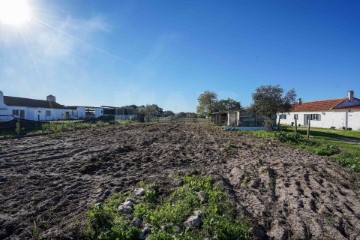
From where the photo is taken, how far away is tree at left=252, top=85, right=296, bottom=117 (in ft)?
85.9

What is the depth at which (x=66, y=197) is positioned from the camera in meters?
5.49

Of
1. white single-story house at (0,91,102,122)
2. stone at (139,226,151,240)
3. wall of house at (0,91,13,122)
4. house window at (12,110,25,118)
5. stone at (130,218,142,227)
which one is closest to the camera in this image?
stone at (139,226,151,240)

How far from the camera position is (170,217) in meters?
4.43

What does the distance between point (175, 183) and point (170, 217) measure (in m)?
1.98

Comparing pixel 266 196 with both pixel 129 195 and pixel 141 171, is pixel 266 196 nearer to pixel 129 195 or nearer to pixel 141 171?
pixel 129 195

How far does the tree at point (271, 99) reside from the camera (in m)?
26.2

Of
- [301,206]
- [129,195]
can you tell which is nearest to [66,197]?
[129,195]

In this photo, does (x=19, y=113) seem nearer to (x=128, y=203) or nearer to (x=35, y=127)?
(x=35, y=127)

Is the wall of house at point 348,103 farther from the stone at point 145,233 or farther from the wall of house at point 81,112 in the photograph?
the wall of house at point 81,112

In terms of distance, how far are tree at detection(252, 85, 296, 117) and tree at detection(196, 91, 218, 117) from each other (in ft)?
112

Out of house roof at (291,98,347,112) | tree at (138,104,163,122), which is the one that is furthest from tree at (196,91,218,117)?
house roof at (291,98,347,112)

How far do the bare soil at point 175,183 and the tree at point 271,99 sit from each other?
16.3 m

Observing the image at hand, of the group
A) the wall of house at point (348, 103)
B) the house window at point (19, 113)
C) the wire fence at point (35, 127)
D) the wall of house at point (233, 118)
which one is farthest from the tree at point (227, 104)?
the house window at point (19, 113)

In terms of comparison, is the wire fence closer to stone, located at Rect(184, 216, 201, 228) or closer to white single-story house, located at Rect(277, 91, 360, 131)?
stone, located at Rect(184, 216, 201, 228)
